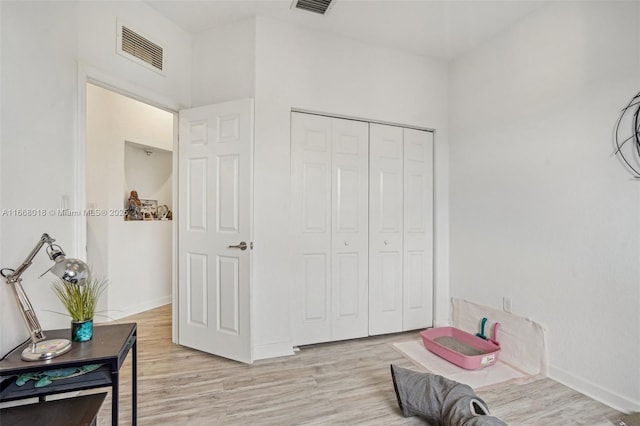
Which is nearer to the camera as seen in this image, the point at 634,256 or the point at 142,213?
the point at 634,256

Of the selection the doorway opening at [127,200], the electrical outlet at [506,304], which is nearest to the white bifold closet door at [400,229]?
the electrical outlet at [506,304]

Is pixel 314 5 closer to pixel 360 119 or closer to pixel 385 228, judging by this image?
pixel 360 119

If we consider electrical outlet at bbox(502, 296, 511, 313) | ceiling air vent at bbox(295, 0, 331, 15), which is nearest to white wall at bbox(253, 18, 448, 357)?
ceiling air vent at bbox(295, 0, 331, 15)

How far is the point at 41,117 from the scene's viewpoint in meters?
1.61

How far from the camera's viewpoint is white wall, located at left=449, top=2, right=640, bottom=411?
1853 millimetres

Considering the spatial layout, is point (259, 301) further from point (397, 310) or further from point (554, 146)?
point (554, 146)

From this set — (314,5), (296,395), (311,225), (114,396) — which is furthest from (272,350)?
(314,5)

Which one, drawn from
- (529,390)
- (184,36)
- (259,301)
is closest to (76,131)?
(184,36)

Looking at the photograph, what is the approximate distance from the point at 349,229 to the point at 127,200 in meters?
2.83

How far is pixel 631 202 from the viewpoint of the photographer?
1819 millimetres

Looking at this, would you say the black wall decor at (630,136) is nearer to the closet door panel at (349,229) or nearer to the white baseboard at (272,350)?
the closet door panel at (349,229)

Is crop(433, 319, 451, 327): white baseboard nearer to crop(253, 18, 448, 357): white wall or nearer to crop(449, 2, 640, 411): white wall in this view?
crop(449, 2, 640, 411): white wall

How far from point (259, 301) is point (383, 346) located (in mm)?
1211

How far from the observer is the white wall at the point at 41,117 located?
1438 mm
